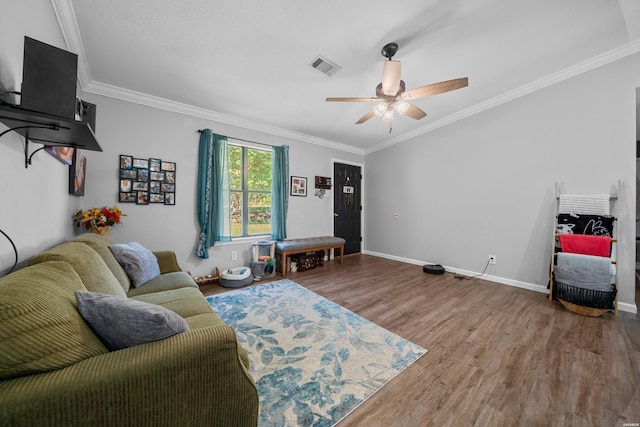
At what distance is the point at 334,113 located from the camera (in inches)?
143

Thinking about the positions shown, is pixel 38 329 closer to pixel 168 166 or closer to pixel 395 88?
pixel 395 88

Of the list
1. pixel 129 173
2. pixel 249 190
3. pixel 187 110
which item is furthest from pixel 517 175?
pixel 129 173

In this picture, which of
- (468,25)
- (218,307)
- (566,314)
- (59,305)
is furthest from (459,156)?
(59,305)

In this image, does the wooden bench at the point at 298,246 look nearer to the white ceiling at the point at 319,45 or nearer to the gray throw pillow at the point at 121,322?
the white ceiling at the point at 319,45

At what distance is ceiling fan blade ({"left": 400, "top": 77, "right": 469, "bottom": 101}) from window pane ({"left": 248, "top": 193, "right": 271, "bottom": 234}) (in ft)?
9.36

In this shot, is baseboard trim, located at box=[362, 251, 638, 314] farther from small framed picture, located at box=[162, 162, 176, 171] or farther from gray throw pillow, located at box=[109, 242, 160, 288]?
small framed picture, located at box=[162, 162, 176, 171]

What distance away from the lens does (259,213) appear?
13.6 feet

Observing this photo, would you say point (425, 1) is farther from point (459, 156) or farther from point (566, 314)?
point (566, 314)

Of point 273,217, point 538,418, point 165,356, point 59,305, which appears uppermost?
point 273,217

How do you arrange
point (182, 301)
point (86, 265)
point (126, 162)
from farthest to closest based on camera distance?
point (126, 162)
point (182, 301)
point (86, 265)

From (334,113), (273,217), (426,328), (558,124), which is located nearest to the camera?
(426,328)

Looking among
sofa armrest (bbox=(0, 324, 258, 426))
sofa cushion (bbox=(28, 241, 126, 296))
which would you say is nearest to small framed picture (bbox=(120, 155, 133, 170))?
sofa cushion (bbox=(28, 241, 126, 296))

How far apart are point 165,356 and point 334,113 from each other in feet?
11.9

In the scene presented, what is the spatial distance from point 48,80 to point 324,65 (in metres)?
2.19
